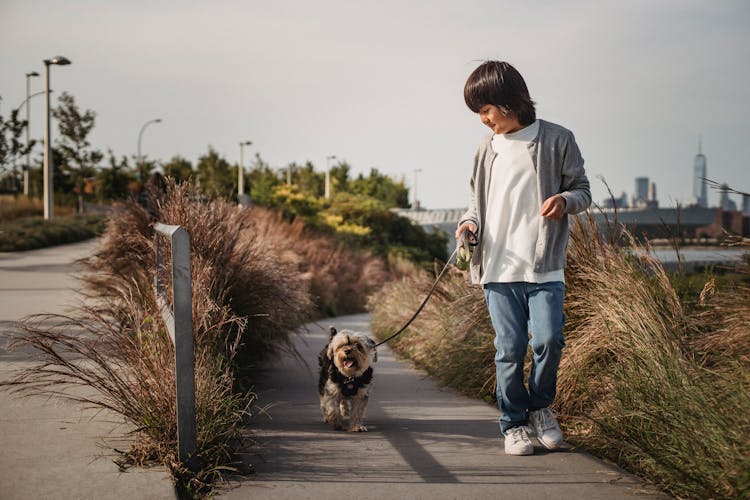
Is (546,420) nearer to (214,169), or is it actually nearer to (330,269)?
(330,269)

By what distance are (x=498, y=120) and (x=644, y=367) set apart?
5.14 ft

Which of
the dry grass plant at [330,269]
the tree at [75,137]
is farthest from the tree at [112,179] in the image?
the dry grass plant at [330,269]

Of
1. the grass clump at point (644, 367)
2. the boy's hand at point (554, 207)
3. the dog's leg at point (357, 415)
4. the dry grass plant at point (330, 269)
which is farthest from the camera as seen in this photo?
the dry grass plant at point (330, 269)

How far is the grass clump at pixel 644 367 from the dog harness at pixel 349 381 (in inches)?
46.4

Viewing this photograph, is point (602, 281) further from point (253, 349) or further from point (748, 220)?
point (748, 220)

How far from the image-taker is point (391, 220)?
28594 millimetres

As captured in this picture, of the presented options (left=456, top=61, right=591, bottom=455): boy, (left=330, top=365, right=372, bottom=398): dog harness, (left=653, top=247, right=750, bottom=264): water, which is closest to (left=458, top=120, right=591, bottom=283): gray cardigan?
(left=456, top=61, right=591, bottom=455): boy

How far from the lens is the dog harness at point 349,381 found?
5.68 m

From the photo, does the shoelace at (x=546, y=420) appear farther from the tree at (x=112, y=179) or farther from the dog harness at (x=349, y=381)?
the tree at (x=112, y=179)

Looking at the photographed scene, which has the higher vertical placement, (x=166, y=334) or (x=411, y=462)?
(x=166, y=334)

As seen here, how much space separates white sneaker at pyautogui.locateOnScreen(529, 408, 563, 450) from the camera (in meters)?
4.84

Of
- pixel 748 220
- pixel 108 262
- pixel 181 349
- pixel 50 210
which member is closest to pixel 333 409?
pixel 181 349

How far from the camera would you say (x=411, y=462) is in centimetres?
466

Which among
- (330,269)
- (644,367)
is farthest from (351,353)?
(330,269)
